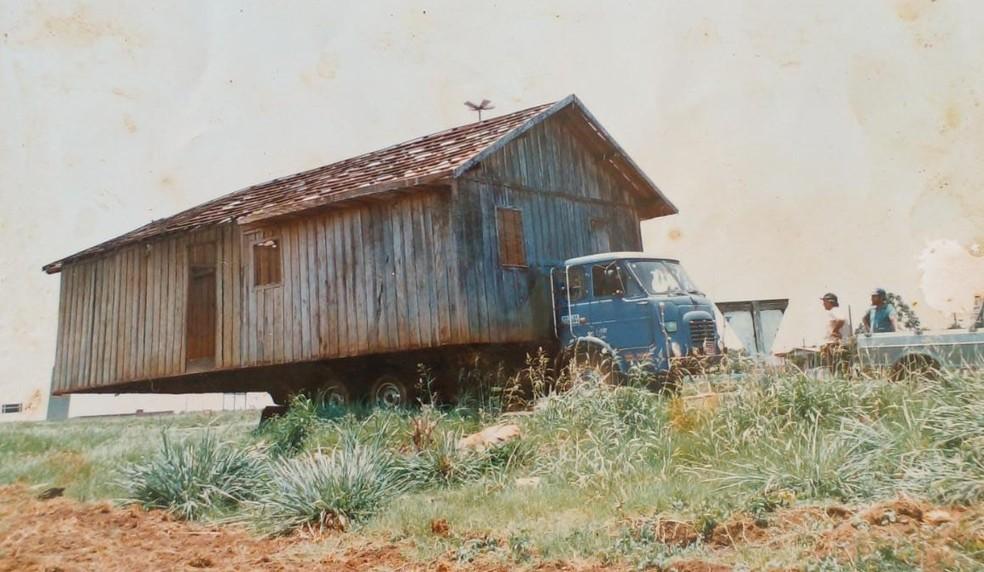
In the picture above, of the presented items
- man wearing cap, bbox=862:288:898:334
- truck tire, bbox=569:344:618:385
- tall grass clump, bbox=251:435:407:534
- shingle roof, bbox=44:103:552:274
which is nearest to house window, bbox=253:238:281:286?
shingle roof, bbox=44:103:552:274

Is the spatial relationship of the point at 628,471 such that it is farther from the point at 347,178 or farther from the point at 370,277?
the point at 347,178

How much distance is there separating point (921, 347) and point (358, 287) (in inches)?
336

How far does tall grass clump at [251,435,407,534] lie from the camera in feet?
19.0

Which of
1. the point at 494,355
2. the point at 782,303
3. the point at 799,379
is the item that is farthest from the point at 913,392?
the point at 494,355

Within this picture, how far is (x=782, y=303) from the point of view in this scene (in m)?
12.6

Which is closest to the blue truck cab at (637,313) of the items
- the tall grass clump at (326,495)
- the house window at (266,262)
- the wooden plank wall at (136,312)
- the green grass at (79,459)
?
the tall grass clump at (326,495)

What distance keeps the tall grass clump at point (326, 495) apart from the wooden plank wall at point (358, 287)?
519 cm

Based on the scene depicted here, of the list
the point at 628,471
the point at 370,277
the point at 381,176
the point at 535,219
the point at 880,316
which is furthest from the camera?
the point at 535,219

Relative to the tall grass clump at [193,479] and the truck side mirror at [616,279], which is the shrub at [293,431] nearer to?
the tall grass clump at [193,479]

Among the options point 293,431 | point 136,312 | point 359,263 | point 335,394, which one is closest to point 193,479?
point 293,431

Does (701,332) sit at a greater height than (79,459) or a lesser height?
greater

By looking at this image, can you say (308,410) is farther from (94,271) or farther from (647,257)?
(94,271)

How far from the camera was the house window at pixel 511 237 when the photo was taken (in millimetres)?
12625

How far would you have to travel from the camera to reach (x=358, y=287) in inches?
492
